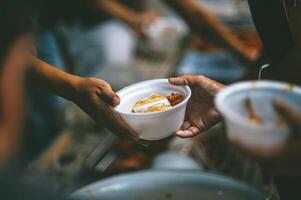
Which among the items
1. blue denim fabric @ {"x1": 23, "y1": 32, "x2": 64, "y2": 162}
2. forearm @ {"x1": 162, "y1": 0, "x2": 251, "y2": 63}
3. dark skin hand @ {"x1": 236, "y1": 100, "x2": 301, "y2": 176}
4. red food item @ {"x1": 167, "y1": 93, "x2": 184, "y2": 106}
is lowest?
blue denim fabric @ {"x1": 23, "y1": 32, "x2": 64, "y2": 162}

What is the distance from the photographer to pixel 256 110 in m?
1.41

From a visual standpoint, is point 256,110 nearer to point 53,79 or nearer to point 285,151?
point 285,151

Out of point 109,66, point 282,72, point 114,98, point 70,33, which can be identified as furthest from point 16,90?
point 70,33

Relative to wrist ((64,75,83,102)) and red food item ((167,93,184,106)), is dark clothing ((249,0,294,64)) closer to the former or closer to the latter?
red food item ((167,93,184,106))

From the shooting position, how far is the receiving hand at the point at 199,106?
6.48 feet

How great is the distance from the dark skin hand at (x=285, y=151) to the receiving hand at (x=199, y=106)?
0.60 metres

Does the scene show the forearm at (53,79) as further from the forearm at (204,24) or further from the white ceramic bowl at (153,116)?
the forearm at (204,24)

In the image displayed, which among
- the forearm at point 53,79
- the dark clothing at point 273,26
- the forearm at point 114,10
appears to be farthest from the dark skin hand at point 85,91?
the forearm at point 114,10

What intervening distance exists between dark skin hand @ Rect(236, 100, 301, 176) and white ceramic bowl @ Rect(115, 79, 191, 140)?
44 centimetres

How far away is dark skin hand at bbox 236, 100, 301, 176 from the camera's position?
1294 mm

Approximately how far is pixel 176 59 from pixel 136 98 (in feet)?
9.26

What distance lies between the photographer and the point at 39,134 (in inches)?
145

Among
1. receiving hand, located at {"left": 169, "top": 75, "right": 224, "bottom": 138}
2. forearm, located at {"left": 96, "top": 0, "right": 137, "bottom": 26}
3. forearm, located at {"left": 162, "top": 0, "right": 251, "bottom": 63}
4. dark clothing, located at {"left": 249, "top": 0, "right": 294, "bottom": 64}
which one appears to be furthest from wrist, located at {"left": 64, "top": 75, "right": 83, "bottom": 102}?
forearm, located at {"left": 96, "top": 0, "right": 137, "bottom": 26}

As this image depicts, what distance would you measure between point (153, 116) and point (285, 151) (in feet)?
1.78
